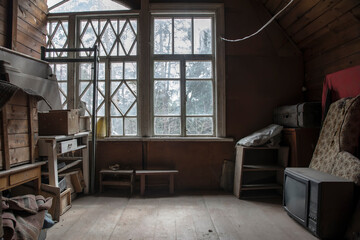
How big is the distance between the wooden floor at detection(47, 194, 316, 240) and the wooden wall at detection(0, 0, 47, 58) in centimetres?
218

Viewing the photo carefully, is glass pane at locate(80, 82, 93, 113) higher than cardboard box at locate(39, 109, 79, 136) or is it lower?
higher

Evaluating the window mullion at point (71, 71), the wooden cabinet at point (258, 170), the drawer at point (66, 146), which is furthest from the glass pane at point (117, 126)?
the wooden cabinet at point (258, 170)

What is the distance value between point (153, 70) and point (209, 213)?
2.20 metres

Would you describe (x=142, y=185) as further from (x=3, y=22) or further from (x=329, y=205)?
(x=3, y=22)

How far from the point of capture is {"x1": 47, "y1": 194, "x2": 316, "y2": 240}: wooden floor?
1.87m

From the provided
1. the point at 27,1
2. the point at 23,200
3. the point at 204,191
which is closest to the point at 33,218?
the point at 23,200

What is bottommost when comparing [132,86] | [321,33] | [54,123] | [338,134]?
[338,134]

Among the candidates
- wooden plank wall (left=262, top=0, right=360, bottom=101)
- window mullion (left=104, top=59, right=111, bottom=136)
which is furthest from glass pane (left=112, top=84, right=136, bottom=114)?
wooden plank wall (left=262, top=0, right=360, bottom=101)

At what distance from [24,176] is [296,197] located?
254cm

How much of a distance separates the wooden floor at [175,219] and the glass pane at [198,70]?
181 cm

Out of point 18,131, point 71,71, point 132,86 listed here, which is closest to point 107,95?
point 132,86

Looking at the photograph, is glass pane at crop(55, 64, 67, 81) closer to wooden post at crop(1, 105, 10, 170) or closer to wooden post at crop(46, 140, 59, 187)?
wooden post at crop(46, 140, 59, 187)

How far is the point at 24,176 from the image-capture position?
1789mm

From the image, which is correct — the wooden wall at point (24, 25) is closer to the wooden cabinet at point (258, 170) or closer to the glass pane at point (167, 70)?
the glass pane at point (167, 70)
